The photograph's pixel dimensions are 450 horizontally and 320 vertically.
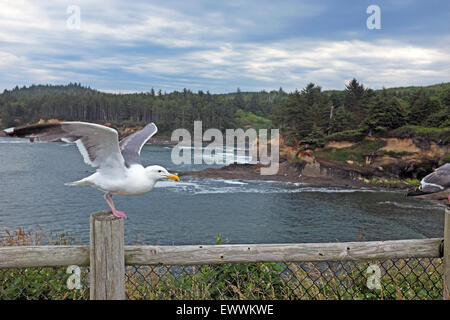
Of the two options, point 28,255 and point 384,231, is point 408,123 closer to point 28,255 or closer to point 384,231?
point 384,231

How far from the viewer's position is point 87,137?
416 centimetres

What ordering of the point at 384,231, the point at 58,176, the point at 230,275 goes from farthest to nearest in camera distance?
the point at 58,176
the point at 384,231
the point at 230,275

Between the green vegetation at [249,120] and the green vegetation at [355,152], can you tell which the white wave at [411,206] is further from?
the green vegetation at [249,120]

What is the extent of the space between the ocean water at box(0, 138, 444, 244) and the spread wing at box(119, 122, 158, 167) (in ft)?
62.6

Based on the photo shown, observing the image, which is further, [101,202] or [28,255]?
[101,202]

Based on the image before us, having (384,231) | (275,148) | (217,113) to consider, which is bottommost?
(384,231)

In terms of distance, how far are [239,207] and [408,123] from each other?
2952 centimetres

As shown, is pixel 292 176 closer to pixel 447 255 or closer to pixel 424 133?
pixel 424 133

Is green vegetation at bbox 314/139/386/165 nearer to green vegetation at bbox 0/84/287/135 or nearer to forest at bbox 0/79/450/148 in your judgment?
forest at bbox 0/79/450/148

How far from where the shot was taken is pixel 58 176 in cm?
4969

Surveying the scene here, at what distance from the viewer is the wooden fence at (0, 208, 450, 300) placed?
12.9 ft

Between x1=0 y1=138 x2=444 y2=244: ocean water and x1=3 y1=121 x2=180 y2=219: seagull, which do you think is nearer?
x1=3 y1=121 x2=180 y2=219: seagull

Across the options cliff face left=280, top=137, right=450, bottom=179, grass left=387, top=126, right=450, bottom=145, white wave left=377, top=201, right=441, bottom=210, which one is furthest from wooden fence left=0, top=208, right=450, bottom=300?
grass left=387, top=126, right=450, bottom=145
